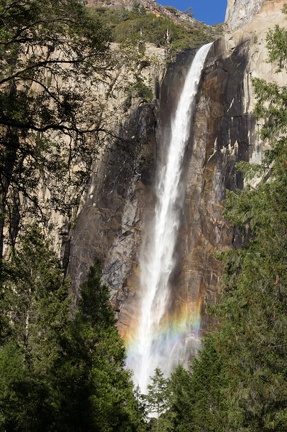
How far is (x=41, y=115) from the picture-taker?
10062 mm

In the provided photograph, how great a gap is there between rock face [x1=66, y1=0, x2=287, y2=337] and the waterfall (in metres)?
0.55

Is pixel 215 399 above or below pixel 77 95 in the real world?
below

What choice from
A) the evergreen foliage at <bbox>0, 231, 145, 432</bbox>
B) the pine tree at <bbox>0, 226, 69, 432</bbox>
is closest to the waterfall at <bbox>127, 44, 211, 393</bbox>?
the pine tree at <bbox>0, 226, 69, 432</bbox>

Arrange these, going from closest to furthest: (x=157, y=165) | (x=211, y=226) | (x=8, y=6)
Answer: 1. (x=8, y=6)
2. (x=211, y=226)
3. (x=157, y=165)

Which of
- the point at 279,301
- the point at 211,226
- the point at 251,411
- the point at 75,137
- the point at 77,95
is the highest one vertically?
the point at 211,226

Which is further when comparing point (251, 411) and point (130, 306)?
point (130, 306)

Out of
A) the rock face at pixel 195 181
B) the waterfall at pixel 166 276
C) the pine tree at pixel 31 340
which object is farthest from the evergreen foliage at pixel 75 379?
the rock face at pixel 195 181

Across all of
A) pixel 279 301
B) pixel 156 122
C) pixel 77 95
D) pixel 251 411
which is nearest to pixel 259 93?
pixel 279 301

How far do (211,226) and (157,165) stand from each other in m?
6.34

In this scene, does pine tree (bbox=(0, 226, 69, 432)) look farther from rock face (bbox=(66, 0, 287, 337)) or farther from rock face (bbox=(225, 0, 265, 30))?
rock face (bbox=(225, 0, 265, 30))

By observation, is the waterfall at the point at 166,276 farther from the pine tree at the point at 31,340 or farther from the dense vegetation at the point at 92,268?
the dense vegetation at the point at 92,268

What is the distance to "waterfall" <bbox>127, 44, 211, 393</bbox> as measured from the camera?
29.9 m

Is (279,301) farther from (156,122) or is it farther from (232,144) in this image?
(156,122)

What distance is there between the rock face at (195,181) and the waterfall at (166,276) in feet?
1.79
